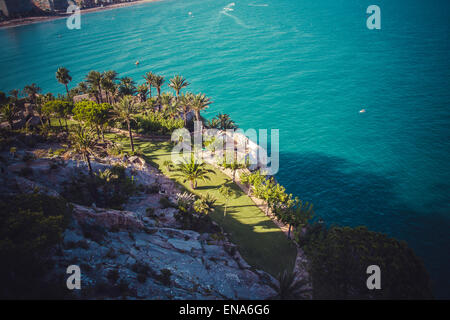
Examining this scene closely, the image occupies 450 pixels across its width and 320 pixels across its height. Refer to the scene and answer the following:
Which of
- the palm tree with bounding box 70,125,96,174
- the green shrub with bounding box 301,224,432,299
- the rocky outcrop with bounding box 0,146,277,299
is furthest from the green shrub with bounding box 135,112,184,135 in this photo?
the green shrub with bounding box 301,224,432,299

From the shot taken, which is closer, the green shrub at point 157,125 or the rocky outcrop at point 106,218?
the rocky outcrop at point 106,218

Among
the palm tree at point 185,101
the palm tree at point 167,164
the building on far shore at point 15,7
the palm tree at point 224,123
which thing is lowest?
the palm tree at point 167,164

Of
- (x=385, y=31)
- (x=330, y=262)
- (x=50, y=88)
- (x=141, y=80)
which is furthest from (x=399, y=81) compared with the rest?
(x=50, y=88)

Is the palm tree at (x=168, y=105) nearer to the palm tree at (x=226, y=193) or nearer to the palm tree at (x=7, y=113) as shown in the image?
the palm tree at (x=226, y=193)

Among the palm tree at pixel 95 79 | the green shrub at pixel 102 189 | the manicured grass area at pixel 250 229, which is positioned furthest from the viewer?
the palm tree at pixel 95 79

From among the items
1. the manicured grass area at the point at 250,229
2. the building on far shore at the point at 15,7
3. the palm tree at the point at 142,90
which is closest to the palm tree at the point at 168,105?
the palm tree at the point at 142,90

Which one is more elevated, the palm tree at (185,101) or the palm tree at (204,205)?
the palm tree at (185,101)

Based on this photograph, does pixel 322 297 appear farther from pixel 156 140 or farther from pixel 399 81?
pixel 399 81
